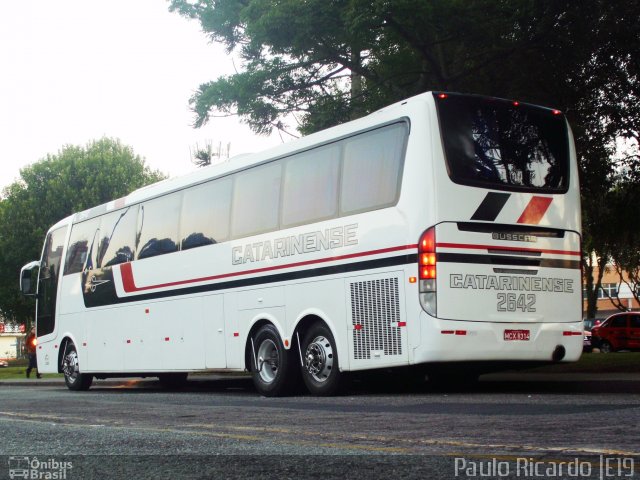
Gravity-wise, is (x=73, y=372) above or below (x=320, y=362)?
below

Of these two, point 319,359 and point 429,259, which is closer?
point 429,259

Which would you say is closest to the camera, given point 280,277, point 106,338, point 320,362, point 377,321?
point 377,321

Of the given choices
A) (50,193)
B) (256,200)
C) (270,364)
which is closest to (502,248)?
(270,364)

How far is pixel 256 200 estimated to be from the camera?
51.3ft

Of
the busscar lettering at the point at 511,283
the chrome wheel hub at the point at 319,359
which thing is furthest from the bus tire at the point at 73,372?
the busscar lettering at the point at 511,283

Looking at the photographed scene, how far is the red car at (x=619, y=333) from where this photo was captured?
1662 inches

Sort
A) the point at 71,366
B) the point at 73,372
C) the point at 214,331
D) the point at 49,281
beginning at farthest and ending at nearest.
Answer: the point at 49,281, the point at 71,366, the point at 73,372, the point at 214,331

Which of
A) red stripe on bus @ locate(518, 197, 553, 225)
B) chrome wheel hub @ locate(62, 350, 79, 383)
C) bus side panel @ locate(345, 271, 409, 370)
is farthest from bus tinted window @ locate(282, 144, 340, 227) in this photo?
chrome wheel hub @ locate(62, 350, 79, 383)

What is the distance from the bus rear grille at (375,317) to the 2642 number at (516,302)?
1301 mm

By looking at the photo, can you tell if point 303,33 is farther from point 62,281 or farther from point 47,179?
point 47,179

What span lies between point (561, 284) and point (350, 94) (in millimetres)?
8513

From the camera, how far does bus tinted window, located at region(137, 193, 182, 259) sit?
17672 millimetres

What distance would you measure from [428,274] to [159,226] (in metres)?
7.10

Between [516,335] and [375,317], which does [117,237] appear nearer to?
[375,317]
